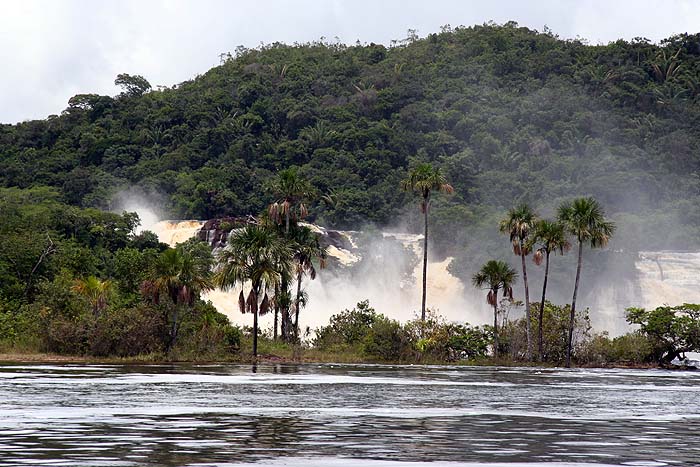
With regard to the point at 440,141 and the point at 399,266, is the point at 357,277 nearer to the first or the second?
the point at 399,266

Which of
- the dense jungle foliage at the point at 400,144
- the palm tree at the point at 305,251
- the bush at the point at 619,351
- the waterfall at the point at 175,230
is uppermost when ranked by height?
the dense jungle foliage at the point at 400,144

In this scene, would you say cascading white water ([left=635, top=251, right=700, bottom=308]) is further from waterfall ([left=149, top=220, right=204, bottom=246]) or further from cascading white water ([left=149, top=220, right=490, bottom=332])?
waterfall ([left=149, top=220, right=204, bottom=246])

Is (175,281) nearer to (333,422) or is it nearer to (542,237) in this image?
(542,237)

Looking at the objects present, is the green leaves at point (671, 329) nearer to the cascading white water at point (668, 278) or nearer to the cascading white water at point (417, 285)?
the cascading white water at point (417, 285)

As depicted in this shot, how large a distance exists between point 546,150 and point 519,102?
13.4 meters

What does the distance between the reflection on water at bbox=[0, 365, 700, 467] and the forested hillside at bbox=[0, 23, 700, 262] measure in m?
75.7

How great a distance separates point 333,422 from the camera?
27.1m

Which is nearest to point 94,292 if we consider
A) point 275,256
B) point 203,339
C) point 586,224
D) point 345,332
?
point 203,339

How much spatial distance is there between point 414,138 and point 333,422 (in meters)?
131

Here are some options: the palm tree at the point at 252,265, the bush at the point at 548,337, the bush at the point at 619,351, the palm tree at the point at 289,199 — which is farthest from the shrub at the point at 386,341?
the bush at the point at 619,351

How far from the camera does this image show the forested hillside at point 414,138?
134750 mm

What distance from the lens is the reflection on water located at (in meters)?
19.6

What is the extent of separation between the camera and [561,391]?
43594 millimetres

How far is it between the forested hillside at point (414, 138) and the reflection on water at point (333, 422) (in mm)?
75672
